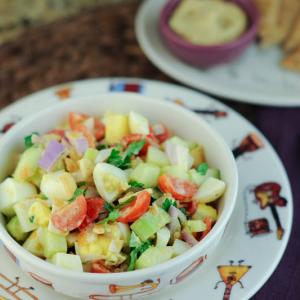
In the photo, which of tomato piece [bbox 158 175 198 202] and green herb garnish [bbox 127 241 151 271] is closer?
green herb garnish [bbox 127 241 151 271]

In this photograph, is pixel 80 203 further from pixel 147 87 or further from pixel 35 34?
pixel 35 34

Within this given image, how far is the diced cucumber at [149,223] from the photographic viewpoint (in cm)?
111

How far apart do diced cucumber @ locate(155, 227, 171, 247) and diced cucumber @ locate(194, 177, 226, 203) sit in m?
0.13

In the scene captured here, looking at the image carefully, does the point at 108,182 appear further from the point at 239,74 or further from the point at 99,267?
the point at 239,74

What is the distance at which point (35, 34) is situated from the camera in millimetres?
2002

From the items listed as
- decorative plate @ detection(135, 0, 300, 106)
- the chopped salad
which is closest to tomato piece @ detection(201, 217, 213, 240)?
the chopped salad

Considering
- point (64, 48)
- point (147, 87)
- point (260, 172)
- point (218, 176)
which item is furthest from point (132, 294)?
point (64, 48)

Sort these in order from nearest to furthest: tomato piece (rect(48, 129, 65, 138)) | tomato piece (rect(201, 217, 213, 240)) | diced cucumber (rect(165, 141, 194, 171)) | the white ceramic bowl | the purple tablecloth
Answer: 1. the white ceramic bowl
2. tomato piece (rect(201, 217, 213, 240))
3. diced cucumber (rect(165, 141, 194, 171))
4. tomato piece (rect(48, 129, 65, 138))
5. the purple tablecloth

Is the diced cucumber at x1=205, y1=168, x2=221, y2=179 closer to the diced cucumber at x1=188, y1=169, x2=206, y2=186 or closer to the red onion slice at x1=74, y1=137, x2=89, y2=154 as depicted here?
the diced cucumber at x1=188, y1=169, x2=206, y2=186

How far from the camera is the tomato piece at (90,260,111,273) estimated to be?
1.09 m

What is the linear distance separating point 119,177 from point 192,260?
0.24 metres

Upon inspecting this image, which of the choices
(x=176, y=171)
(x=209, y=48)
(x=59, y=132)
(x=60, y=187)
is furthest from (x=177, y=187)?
(x=209, y=48)

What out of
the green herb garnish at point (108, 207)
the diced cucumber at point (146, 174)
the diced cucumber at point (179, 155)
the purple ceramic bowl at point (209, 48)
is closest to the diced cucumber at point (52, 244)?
the green herb garnish at point (108, 207)

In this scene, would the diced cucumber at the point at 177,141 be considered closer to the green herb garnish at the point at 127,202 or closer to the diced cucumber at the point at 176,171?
the diced cucumber at the point at 176,171
